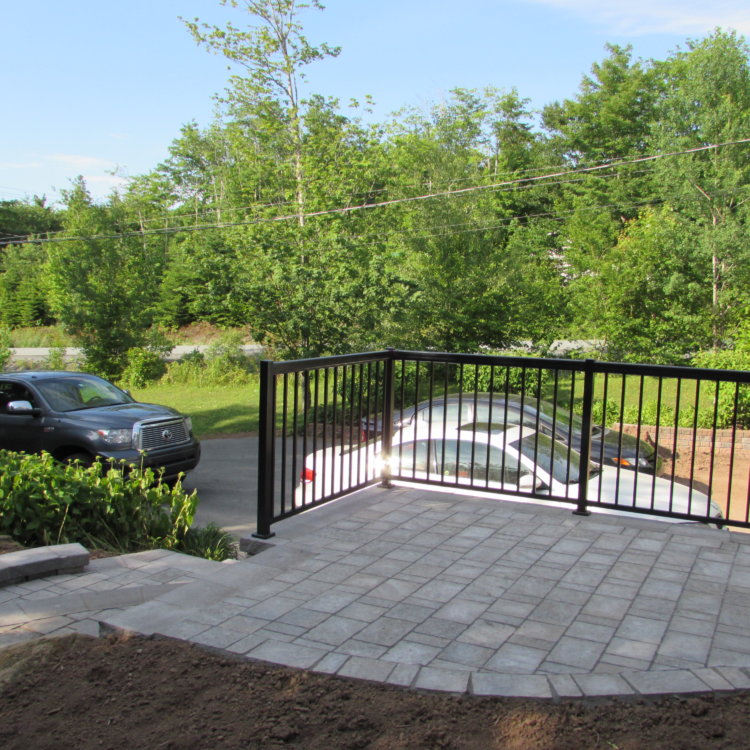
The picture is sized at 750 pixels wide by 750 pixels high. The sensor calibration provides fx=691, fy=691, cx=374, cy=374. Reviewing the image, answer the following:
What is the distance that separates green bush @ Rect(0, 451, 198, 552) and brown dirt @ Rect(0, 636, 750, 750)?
219 cm

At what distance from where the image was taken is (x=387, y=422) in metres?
5.91

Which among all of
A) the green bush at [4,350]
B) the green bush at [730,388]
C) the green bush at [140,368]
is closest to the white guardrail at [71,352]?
the green bush at [4,350]

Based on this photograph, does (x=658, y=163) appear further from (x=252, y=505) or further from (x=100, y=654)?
(x=100, y=654)

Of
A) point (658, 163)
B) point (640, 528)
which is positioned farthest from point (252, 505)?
point (658, 163)

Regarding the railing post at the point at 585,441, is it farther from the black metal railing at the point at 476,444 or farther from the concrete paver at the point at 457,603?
the concrete paver at the point at 457,603

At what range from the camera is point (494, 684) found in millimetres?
2703

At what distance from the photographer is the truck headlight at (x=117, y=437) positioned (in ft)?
29.8

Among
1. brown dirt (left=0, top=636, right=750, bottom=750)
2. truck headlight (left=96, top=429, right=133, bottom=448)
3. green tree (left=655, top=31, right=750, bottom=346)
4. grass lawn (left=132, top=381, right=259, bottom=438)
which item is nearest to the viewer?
brown dirt (left=0, top=636, right=750, bottom=750)

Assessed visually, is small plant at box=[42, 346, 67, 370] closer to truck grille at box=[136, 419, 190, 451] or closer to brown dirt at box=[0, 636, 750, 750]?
truck grille at box=[136, 419, 190, 451]

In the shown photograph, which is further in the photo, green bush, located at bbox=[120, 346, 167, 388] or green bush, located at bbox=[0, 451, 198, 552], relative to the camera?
green bush, located at bbox=[120, 346, 167, 388]

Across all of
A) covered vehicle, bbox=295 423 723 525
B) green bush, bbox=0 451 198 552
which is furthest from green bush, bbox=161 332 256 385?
green bush, bbox=0 451 198 552

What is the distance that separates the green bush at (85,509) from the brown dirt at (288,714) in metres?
2.19

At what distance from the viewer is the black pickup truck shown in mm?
9148

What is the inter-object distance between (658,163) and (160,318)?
24313mm
